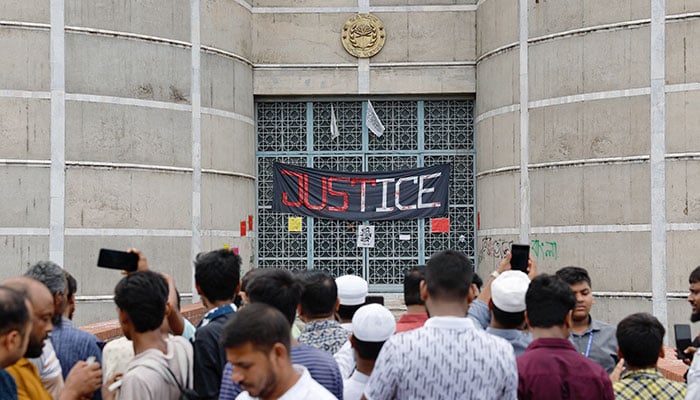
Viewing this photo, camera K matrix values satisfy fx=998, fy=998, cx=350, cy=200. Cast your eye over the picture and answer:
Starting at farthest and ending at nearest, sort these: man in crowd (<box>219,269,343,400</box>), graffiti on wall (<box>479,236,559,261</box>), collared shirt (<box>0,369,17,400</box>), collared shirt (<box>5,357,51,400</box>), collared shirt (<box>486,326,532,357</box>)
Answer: graffiti on wall (<box>479,236,559,261</box>) < collared shirt (<box>486,326,532,357</box>) < man in crowd (<box>219,269,343,400</box>) < collared shirt (<box>5,357,51,400</box>) < collared shirt (<box>0,369,17,400</box>)

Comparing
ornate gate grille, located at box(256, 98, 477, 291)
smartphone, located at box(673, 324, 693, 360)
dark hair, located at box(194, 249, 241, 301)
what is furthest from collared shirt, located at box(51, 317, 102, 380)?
ornate gate grille, located at box(256, 98, 477, 291)

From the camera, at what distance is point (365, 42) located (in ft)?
68.6

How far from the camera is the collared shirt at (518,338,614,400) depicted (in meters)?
4.45

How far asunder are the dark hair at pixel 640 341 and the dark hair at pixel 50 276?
2.86m

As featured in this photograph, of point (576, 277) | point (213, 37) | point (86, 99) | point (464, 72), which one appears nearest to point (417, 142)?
point (464, 72)

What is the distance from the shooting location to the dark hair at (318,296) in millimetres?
5664

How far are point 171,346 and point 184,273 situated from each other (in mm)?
14501

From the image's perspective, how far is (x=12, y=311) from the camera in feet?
11.9

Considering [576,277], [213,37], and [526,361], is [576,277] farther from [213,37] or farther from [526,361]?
[213,37]

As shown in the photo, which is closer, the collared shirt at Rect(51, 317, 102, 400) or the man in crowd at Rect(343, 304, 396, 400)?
the man in crowd at Rect(343, 304, 396, 400)

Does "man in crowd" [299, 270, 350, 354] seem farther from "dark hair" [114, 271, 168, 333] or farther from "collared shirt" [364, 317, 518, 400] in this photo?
"collared shirt" [364, 317, 518, 400]

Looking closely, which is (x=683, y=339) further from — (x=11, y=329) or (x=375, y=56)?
(x=375, y=56)

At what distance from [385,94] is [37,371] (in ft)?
55.7

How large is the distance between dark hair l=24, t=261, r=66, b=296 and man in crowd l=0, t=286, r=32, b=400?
1.33 m
